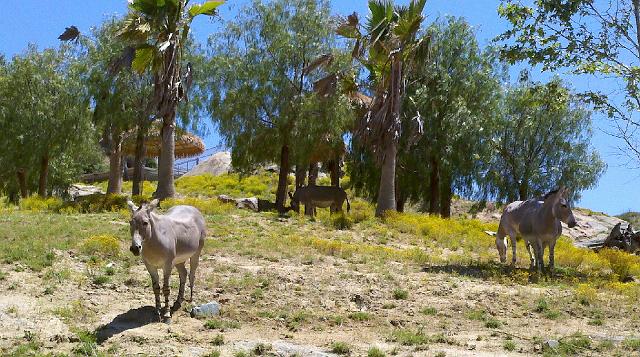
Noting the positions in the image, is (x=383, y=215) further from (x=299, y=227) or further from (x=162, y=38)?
(x=162, y=38)

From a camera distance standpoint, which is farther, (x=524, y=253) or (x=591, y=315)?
(x=524, y=253)

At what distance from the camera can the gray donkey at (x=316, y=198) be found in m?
33.5

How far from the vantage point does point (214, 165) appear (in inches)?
2532

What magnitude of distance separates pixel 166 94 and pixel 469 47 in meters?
15.6

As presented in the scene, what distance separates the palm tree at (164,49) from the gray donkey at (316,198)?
16.9 feet

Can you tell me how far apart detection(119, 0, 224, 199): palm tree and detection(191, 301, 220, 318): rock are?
1717 centimetres

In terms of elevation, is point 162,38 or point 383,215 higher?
point 162,38

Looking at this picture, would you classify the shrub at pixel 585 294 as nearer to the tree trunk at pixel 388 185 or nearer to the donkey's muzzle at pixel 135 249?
the donkey's muzzle at pixel 135 249

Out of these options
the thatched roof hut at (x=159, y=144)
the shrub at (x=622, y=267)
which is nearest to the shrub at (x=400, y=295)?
the shrub at (x=622, y=267)

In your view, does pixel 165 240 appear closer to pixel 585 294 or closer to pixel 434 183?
pixel 585 294

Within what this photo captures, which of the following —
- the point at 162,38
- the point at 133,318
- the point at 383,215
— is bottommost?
the point at 133,318

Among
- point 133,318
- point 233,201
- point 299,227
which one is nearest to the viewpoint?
point 133,318

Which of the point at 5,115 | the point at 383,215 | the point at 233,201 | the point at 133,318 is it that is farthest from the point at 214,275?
the point at 5,115

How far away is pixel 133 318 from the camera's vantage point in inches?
534
